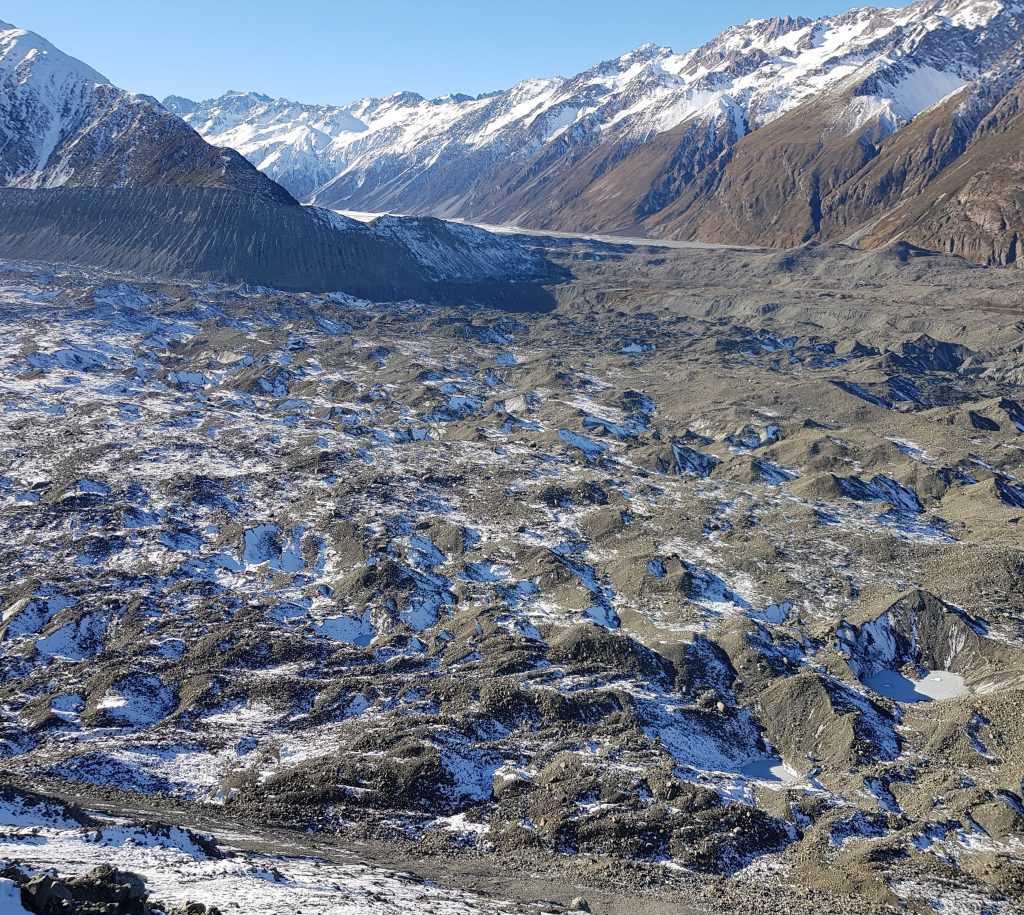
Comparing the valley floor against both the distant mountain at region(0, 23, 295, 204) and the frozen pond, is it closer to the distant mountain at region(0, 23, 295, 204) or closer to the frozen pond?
the frozen pond

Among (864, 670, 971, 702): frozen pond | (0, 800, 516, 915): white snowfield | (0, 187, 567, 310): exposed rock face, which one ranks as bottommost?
(864, 670, 971, 702): frozen pond

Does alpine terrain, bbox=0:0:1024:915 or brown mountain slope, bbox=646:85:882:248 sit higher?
brown mountain slope, bbox=646:85:882:248

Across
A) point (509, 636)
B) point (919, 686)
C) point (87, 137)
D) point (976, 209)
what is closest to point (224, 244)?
point (87, 137)

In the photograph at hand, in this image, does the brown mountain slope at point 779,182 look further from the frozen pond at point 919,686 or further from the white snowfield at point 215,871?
the white snowfield at point 215,871

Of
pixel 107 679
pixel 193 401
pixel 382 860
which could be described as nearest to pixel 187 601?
pixel 107 679

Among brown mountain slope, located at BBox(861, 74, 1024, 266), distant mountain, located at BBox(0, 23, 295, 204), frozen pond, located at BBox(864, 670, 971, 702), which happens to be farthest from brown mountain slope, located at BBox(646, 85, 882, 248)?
frozen pond, located at BBox(864, 670, 971, 702)

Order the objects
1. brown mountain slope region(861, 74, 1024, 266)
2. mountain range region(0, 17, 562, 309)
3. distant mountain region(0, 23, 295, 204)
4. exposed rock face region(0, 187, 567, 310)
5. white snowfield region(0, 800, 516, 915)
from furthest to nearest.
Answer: brown mountain slope region(861, 74, 1024, 266) < distant mountain region(0, 23, 295, 204) < mountain range region(0, 17, 562, 309) < exposed rock face region(0, 187, 567, 310) < white snowfield region(0, 800, 516, 915)

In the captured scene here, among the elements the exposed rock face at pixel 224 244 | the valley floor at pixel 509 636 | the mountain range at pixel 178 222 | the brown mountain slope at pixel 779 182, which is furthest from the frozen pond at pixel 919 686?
the brown mountain slope at pixel 779 182
